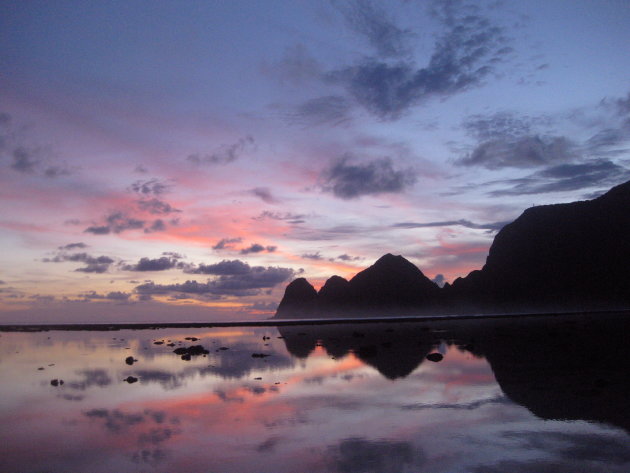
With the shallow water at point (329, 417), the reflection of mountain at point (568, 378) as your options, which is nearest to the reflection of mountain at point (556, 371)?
the reflection of mountain at point (568, 378)

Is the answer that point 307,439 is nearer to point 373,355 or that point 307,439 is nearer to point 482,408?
point 482,408

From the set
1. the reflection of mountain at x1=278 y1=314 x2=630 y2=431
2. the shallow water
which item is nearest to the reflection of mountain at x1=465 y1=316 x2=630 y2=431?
the reflection of mountain at x1=278 y1=314 x2=630 y2=431

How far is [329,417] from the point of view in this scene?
21234 mm

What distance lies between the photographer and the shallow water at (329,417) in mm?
15430

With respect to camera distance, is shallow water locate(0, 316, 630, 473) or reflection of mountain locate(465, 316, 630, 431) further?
reflection of mountain locate(465, 316, 630, 431)

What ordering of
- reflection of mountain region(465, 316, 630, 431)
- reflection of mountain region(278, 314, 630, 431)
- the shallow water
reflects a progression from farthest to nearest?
reflection of mountain region(278, 314, 630, 431)
reflection of mountain region(465, 316, 630, 431)
the shallow water

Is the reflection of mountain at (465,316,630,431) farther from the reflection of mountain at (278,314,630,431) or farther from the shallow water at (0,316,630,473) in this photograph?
the shallow water at (0,316,630,473)

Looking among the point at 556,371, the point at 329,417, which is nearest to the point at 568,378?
the point at 556,371

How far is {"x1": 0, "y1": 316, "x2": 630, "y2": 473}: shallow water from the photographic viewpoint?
50.6 ft

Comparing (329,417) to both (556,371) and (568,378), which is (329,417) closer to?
(568,378)

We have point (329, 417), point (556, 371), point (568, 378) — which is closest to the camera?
point (329, 417)

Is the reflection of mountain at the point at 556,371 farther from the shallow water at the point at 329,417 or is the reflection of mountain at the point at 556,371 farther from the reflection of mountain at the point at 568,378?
the shallow water at the point at 329,417

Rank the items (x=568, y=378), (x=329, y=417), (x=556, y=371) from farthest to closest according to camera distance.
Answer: (x=556, y=371) < (x=568, y=378) < (x=329, y=417)

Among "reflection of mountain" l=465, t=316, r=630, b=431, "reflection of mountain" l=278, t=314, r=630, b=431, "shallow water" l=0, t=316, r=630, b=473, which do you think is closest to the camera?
"shallow water" l=0, t=316, r=630, b=473
